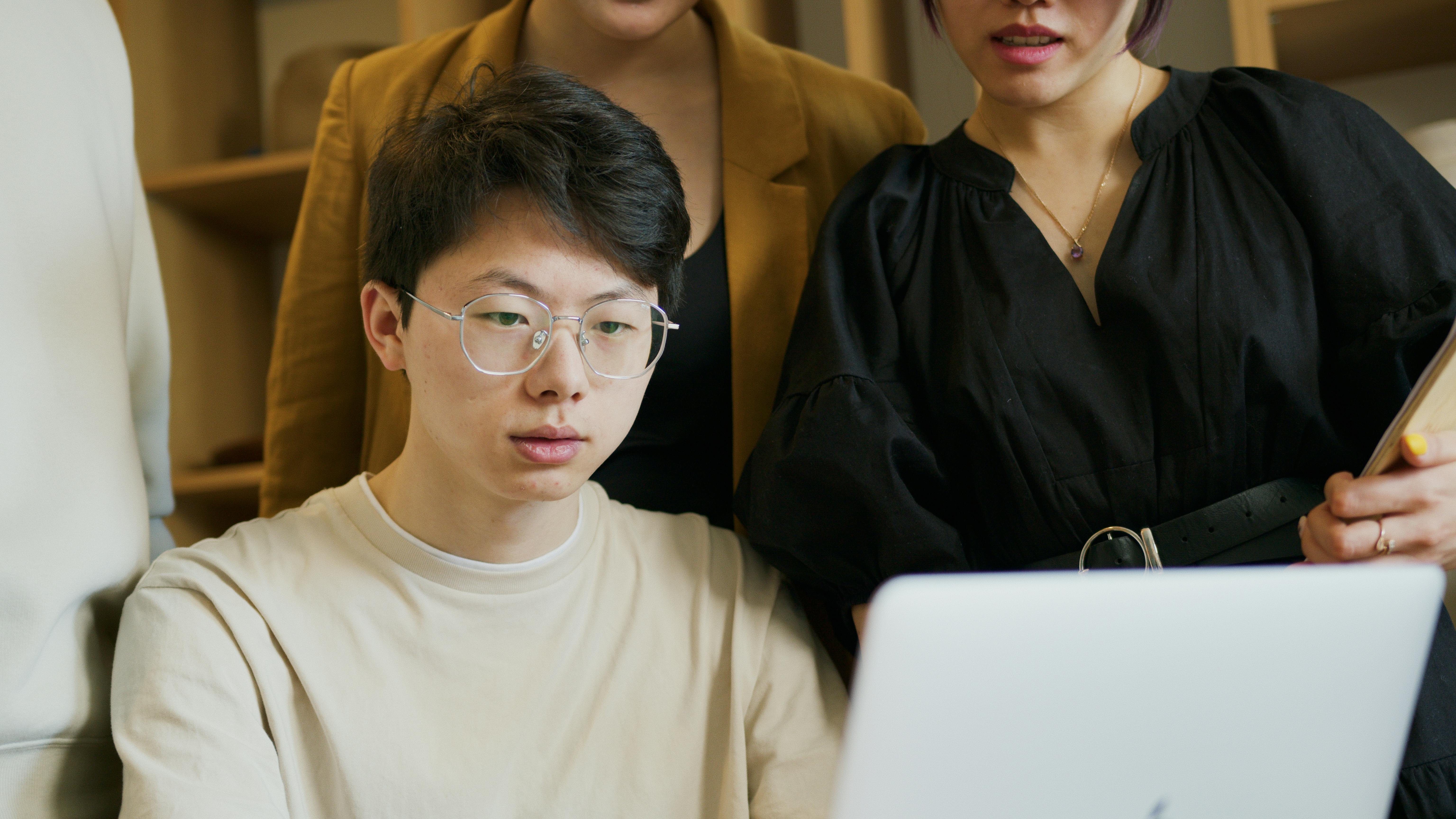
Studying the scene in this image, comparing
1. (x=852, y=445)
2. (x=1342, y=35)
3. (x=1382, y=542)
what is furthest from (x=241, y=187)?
(x=1382, y=542)

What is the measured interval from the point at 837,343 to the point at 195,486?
5.57 ft

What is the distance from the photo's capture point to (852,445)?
3.45ft

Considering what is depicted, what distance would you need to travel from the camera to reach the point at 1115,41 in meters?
1.11

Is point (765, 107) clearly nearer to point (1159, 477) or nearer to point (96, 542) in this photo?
point (1159, 477)

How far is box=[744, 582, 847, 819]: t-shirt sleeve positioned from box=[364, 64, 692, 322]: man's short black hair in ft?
1.24

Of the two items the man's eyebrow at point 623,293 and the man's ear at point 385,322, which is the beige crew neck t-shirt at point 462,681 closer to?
the man's ear at point 385,322

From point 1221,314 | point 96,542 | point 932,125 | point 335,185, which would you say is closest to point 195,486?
point 335,185

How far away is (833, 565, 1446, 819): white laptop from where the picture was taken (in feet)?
1.84

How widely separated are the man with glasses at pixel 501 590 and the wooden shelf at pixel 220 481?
4.11 feet

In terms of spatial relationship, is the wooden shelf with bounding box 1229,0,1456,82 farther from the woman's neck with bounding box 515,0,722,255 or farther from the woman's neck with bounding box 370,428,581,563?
the woman's neck with bounding box 370,428,581,563

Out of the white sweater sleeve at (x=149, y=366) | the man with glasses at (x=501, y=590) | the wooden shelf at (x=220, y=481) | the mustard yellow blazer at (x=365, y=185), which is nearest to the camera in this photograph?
the man with glasses at (x=501, y=590)

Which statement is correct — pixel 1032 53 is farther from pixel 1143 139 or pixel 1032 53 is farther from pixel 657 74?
pixel 657 74

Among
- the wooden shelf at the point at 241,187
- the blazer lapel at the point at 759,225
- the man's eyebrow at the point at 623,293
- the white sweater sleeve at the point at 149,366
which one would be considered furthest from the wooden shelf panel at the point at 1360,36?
the wooden shelf at the point at 241,187

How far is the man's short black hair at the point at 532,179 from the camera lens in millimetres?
1087
